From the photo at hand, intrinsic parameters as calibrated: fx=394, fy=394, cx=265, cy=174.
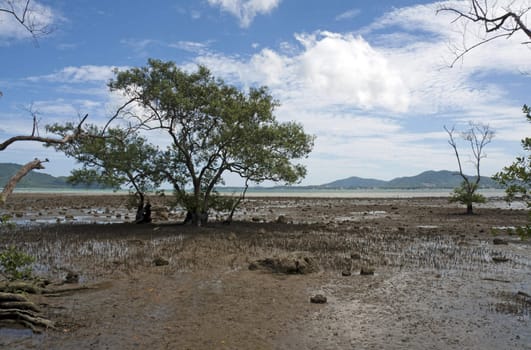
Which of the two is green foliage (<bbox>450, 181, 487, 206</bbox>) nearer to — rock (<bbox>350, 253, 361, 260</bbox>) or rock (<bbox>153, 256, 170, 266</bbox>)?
rock (<bbox>350, 253, 361, 260</bbox>)

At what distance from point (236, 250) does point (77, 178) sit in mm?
14478

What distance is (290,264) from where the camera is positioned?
509 inches

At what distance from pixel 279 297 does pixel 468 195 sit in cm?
3363

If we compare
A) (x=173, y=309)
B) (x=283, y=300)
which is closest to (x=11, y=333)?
(x=173, y=309)

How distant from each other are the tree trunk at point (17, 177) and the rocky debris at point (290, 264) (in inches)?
313

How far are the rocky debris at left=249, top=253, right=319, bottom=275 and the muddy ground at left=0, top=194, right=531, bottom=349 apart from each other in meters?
0.31

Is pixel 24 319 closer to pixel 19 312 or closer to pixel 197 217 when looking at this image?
pixel 19 312

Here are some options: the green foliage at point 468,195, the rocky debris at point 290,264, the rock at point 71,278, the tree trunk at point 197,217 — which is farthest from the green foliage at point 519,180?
the green foliage at point 468,195

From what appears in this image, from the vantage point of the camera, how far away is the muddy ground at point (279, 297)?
24.5 feet

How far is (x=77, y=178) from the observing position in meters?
25.9

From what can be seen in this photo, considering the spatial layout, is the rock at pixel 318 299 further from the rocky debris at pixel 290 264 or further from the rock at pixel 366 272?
the rock at pixel 366 272

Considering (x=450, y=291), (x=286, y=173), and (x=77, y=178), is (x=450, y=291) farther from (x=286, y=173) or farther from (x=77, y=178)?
(x=77, y=178)

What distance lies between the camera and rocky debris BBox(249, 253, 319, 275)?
1292 cm

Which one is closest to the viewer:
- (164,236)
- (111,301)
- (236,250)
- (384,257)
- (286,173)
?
(111,301)
